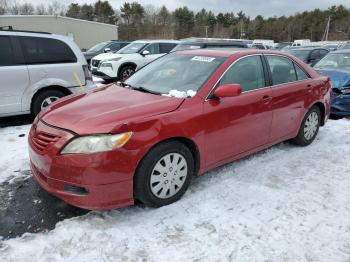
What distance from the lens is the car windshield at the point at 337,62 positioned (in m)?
8.70

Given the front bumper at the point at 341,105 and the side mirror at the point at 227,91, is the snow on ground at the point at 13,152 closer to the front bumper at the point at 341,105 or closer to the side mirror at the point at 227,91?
the side mirror at the point at 227,91

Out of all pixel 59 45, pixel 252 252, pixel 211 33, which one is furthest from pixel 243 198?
pixel 211 33

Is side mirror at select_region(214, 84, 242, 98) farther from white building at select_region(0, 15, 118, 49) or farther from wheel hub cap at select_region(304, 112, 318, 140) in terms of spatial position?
white building at select_region(0, 15, 118, 49)

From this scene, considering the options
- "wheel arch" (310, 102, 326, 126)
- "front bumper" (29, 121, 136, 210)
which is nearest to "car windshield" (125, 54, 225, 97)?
"front bumper" (29, 121, 136, 210)

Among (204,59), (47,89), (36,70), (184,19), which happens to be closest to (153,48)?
(47,89)

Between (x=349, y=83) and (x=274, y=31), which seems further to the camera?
(x=274, y=31)

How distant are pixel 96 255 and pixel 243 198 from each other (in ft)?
5.69

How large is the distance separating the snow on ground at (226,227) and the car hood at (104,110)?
932 mm

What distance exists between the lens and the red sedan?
3148 mm

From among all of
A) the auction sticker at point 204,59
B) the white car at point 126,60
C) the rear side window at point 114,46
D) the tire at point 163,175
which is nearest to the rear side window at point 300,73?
the auction sticker at point 204,59

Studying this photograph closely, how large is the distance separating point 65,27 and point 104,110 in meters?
43.5

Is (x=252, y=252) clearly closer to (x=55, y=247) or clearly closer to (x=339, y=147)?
(x=55, y=247)

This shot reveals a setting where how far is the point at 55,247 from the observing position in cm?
297

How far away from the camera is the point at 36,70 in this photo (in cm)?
659
